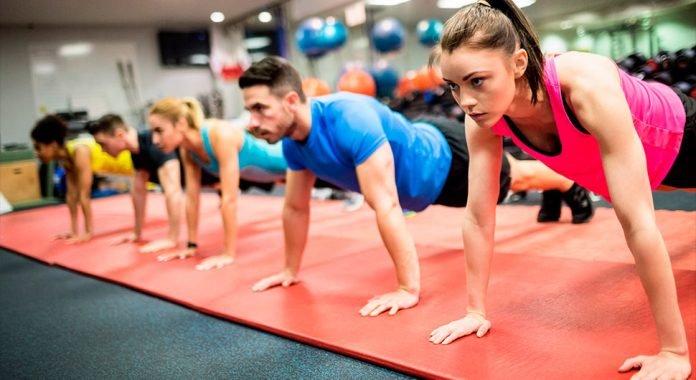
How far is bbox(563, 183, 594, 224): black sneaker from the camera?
2.86 m

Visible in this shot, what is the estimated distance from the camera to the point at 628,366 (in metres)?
1.24

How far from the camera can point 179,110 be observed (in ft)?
9.80

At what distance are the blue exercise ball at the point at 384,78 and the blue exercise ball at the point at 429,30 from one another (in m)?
0.75

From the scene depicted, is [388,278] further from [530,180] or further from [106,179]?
[106,179]

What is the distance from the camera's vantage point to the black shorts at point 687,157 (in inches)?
63.6

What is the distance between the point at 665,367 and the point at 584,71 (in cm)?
66

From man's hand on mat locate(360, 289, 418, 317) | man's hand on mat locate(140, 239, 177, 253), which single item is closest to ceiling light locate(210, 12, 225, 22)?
man's hand on mat locate(140, 239, 177, 253)

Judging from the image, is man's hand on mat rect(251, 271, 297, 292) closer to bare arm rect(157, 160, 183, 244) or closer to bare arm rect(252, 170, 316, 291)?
bare arm rect(252, 170, 316, 291)

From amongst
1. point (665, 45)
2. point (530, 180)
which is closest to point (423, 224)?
point (530, 180)

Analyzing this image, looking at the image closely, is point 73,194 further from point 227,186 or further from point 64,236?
point 227,186

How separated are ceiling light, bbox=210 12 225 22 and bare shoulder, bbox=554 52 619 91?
10776 millimetres

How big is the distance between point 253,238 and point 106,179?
5.71m

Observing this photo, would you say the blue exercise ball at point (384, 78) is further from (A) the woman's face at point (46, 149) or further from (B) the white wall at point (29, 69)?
(B) the white wall at point (29, 69)

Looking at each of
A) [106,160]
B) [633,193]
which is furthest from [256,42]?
[633,193]
